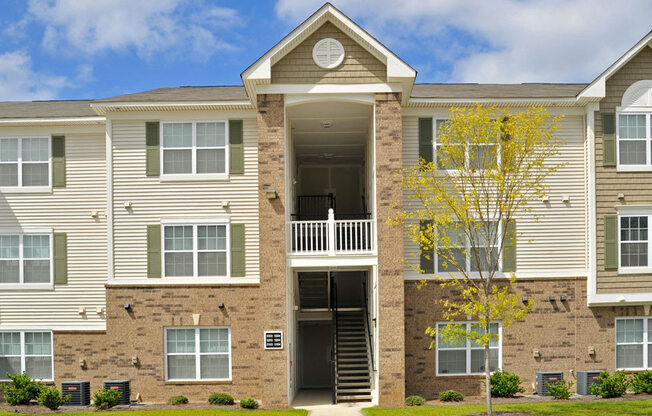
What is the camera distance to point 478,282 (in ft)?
61.7

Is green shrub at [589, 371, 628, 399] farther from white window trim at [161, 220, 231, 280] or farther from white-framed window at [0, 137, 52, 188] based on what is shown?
white-framed window at [0, 137, 52, 188]

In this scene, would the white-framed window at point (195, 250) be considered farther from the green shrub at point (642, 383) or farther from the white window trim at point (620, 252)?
the green shrub at point (642, 383)

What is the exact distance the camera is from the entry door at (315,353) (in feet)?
81.1

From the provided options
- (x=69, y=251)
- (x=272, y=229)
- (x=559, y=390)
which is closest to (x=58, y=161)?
(x=69, y=251)

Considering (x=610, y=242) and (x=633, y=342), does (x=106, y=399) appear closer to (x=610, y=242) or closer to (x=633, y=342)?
(x=610, y=242)

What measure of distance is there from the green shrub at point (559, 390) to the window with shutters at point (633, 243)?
3.93 meters

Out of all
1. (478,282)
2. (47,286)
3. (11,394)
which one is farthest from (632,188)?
(11,394)

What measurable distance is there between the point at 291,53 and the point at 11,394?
1280cm

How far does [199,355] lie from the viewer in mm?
18969

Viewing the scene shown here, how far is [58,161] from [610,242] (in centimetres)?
1686

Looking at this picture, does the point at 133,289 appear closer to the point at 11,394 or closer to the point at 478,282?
the point at 11,394

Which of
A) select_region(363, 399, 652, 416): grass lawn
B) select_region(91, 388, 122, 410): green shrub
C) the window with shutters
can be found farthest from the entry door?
the window with shutters

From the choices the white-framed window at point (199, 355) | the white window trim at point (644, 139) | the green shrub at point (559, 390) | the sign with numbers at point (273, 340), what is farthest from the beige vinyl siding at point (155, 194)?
the white window trim at point (644, 139)

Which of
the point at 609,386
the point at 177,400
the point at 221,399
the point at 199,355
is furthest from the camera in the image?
the point at 199,355
